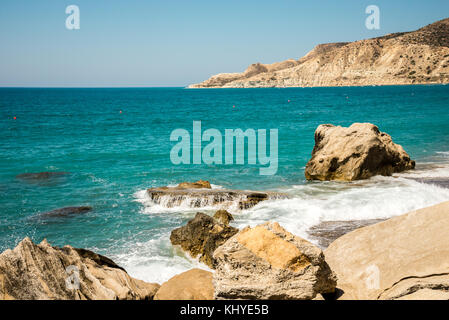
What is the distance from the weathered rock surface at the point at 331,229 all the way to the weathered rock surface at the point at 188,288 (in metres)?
5.43

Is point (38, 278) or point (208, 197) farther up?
point (38, 278)

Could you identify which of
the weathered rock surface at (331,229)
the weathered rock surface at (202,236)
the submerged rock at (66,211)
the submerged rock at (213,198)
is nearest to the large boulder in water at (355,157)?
the submerged rock at (213,198)

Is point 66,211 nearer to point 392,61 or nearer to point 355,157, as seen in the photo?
point 355,157

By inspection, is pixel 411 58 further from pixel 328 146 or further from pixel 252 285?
pixel 252 285

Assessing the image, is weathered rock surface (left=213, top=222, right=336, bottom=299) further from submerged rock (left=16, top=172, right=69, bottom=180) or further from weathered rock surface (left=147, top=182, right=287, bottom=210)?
submerged rock (left=16, top=172, right=69, bottom=180)

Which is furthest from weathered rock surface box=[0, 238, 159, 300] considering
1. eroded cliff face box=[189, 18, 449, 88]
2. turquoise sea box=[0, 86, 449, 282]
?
eroded cliff face box=[189, 18, 449, 88]

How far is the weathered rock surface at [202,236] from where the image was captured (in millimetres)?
10594

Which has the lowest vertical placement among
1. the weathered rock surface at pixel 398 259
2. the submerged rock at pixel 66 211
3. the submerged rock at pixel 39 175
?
the submerged rock at pixel 66 211

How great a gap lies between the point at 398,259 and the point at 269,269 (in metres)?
2.32

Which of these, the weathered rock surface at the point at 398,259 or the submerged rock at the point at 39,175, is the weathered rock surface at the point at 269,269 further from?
the submerged rock at the point at 39,175

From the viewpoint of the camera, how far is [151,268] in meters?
10.4

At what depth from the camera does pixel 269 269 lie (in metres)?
5.55

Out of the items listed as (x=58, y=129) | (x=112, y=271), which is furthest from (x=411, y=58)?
(x=112, y=271)
